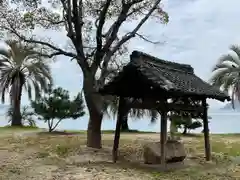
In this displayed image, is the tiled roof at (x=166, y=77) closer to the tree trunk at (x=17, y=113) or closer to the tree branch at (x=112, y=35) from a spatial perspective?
the tree branch at (x=112, y=35)

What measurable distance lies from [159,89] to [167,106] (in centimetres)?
67

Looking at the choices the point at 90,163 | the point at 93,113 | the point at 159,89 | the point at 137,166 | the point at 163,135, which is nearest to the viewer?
the point at 159,89

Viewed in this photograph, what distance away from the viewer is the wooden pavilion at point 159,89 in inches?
402

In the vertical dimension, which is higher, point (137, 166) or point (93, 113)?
point (93, 113)

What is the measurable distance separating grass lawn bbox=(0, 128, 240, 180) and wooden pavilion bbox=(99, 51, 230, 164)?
757 mm

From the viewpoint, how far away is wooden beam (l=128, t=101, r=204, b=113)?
10.5 m

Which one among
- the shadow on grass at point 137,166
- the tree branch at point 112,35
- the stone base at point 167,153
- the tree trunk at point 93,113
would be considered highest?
the tree branch at point 112,35

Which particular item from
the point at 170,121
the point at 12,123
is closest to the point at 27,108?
the point at 12,123

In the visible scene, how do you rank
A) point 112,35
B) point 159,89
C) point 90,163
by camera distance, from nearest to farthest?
point 159,89
point 90,163
point 112,35

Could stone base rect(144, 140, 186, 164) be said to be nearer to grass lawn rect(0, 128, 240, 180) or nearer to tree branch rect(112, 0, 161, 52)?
grass lawn rect(0, 128, 240, 180)

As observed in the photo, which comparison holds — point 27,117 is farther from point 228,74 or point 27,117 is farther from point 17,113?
point 228,74

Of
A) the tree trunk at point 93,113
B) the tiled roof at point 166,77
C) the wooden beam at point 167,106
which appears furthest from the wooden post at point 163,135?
the tree trunk at point 93,113

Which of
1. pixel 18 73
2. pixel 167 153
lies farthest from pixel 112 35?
pixel 18 73

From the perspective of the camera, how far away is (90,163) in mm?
10812
